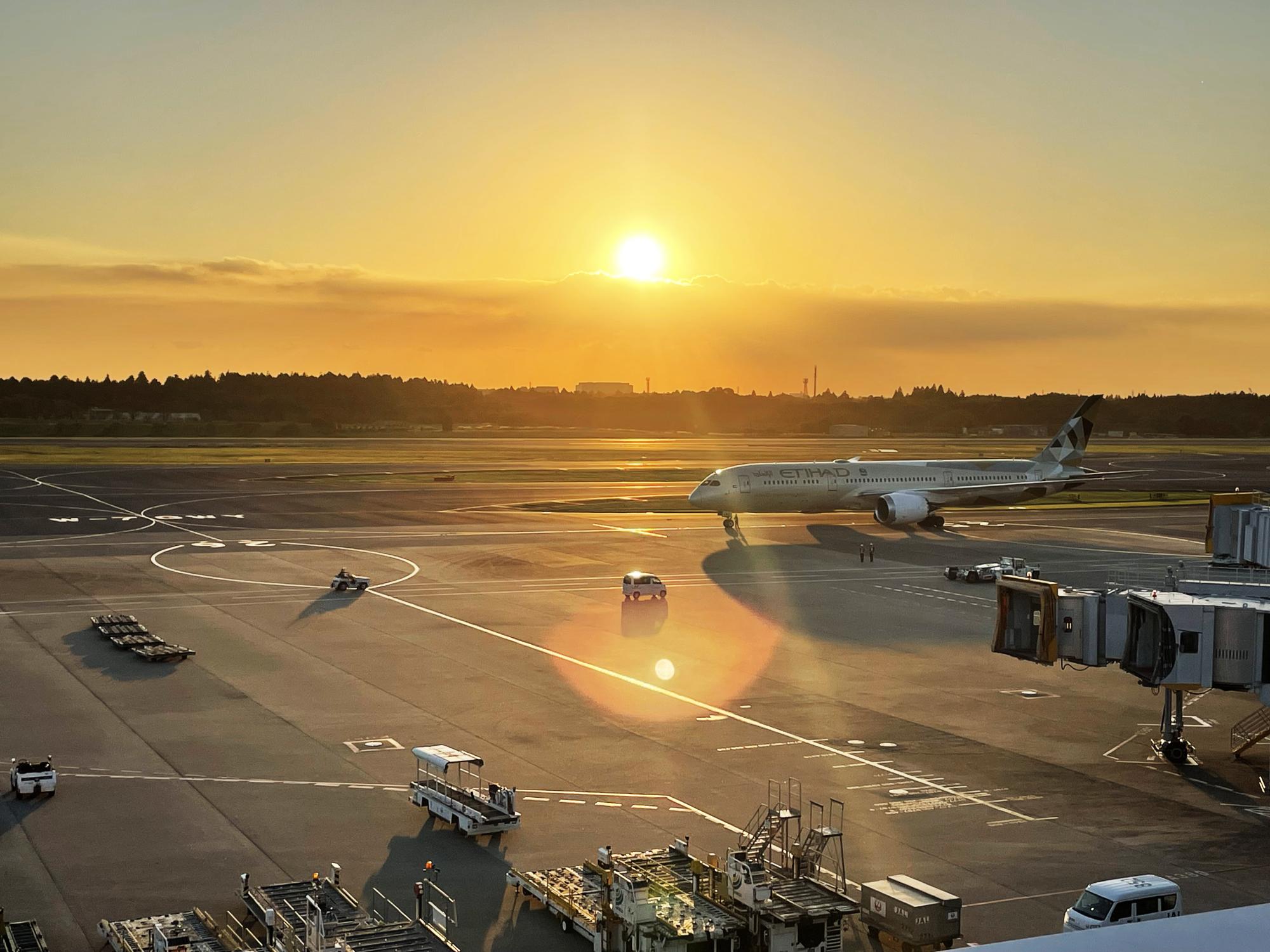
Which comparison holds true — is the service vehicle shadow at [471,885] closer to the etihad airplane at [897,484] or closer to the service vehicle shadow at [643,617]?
the service vehicle shadow at [643,617]

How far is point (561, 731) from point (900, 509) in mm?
61338

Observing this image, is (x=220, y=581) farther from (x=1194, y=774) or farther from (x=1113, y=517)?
(x=1113, y=517)

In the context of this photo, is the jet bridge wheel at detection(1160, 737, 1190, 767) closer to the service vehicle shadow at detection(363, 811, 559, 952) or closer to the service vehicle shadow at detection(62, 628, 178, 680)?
the service vehicle shadow at detection(363, 811, 559, 952)

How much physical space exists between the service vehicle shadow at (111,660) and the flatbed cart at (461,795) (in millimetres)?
17847

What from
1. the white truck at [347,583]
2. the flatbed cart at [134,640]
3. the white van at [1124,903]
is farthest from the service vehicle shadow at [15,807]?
the white truck at [347,583]

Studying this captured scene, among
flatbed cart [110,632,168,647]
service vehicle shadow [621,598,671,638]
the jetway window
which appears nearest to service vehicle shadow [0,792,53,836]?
flatbed cart [110,632,168,647]

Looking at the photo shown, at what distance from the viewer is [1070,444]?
107875 millimetres

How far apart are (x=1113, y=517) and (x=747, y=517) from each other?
109ft

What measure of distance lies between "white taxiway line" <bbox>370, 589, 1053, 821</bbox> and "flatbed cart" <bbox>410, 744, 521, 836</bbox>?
33.4 feet

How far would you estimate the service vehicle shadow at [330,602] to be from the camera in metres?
62.3

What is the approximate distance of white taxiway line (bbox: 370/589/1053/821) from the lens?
112 ft

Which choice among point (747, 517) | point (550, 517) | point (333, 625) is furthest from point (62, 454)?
point (333, 625)

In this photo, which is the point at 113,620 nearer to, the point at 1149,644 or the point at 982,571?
the point at 1149,644

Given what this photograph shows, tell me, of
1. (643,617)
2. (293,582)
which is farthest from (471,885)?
(293,582)
